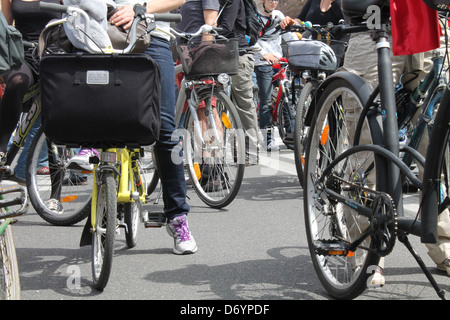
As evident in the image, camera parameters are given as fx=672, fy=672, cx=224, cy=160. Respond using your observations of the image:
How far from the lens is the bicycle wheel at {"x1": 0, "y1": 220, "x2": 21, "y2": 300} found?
107 inches

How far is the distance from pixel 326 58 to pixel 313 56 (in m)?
0.11

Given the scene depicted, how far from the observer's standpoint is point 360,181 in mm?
3074

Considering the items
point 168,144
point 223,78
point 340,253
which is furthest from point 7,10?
point 340,253

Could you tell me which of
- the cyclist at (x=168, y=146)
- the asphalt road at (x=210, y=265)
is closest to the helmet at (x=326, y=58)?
the asphalt road at (x=210, y=265)

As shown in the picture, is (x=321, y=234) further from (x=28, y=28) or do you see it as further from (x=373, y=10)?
(x=28, y=28)

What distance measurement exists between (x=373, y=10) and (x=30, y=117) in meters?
3.09

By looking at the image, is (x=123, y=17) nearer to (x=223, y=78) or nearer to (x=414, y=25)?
(x=414, y=25)

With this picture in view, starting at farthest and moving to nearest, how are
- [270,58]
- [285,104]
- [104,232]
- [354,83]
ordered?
[270,58]
[285,104]
[104,232]
[354,83]

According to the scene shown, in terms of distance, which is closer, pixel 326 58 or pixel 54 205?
pixel 54 205

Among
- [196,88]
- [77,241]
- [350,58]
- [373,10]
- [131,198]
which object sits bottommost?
[77,241]

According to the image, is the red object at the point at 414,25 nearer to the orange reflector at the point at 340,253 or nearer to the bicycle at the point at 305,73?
the orange reflector at the point at 340,253

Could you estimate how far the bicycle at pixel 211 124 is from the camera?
5461mm

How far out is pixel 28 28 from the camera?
5.55 metres

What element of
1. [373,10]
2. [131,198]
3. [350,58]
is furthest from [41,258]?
[373,10]
